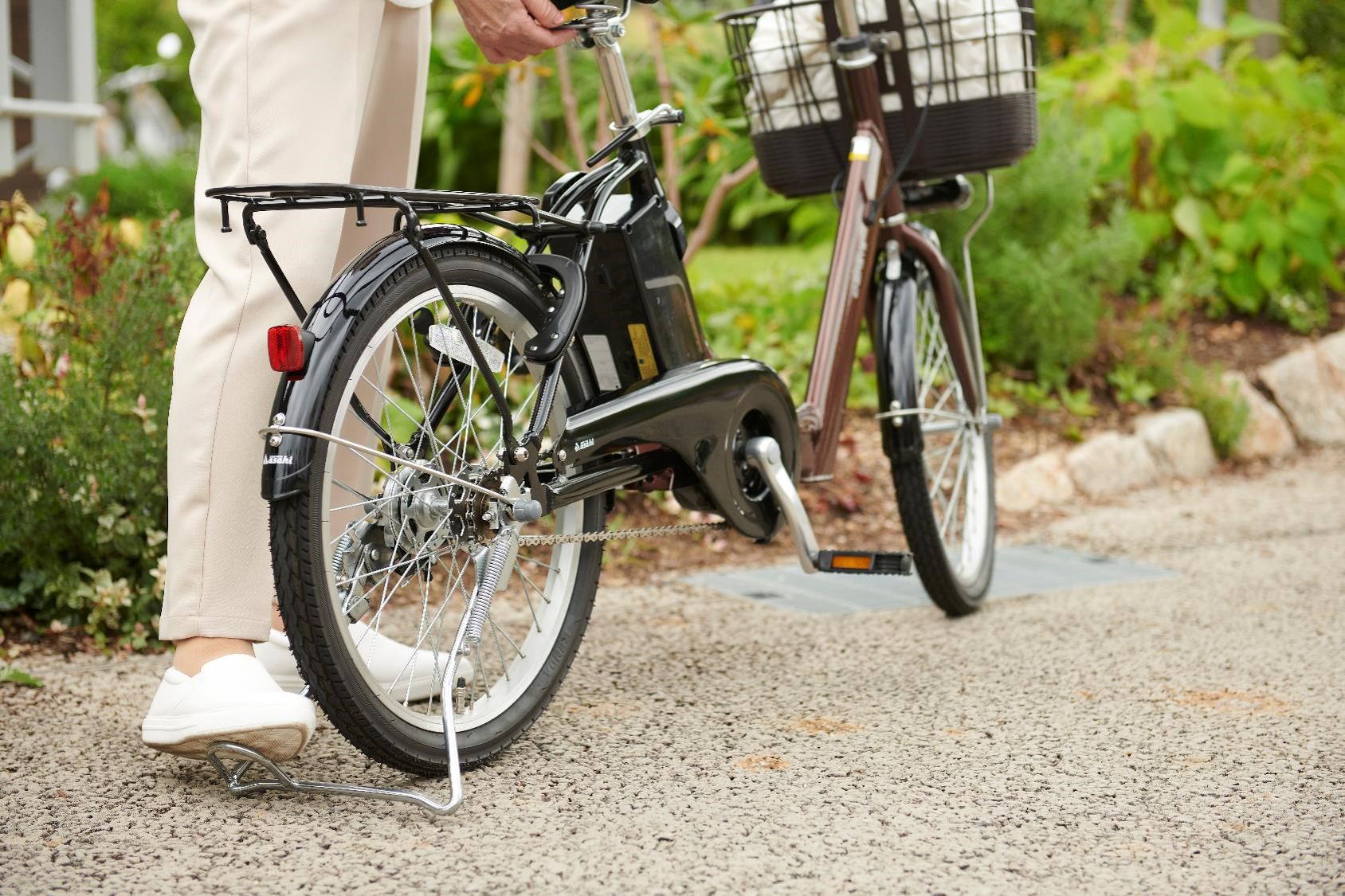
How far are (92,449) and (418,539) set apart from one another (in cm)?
111

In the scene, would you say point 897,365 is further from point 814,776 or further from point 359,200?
point 359,200

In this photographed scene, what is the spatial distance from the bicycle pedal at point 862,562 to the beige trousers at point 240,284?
1021mm

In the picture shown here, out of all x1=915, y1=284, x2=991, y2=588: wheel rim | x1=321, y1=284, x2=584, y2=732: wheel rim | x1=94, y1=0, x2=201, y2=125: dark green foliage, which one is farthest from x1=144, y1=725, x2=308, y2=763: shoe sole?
x1=94, y1=0, x2=201, y2=125: dark green foliage

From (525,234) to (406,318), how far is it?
0.25m

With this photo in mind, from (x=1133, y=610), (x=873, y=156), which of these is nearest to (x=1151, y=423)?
(x=1133, y=610)

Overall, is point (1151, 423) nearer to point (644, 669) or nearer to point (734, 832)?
point (644, 669)

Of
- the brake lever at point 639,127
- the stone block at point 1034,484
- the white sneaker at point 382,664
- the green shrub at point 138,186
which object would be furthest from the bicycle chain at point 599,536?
the green shrub at point 138,186

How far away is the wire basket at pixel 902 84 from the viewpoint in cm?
277

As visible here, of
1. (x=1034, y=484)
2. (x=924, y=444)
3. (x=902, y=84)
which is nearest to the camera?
(x=902, y=84)

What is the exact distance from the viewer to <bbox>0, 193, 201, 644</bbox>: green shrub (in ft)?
8.82

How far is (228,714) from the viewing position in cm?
178

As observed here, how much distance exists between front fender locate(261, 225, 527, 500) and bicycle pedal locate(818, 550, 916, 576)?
1.00 metres

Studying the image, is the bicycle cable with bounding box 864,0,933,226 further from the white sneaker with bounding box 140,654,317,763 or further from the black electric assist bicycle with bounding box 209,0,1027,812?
the white sneaker with bounding box 140,654,317,763

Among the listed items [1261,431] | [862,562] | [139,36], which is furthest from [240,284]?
[139,36]
